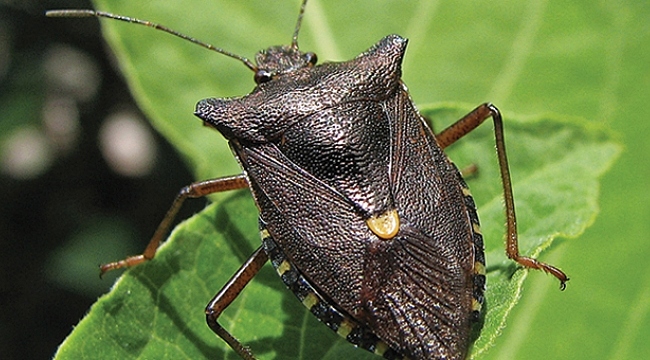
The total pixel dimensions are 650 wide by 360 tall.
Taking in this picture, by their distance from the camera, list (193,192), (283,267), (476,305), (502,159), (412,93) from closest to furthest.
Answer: (476,305)
(283,267)
(502,159)
(193,192)
(412,93)

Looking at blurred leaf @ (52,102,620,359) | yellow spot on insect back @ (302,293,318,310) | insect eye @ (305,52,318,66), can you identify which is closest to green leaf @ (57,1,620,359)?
blurred leaf @ (52,102,620,359)

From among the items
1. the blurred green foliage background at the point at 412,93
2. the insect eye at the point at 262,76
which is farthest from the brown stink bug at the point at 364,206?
the blurred green foliage background at the point at 412,93

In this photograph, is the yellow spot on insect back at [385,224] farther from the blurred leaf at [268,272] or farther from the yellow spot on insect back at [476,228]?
the blurred leaf at [268,272]

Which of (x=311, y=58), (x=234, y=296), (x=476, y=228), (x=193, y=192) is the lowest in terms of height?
(x=234, y=296)

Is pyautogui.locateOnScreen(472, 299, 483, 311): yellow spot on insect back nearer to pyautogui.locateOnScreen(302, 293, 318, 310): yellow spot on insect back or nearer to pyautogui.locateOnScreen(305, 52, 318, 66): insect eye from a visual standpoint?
pyautogui.locateOnScreen(302, 293, 318, 310): yellow spot on insect back

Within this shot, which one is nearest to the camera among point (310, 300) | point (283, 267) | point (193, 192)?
point (310, 300)

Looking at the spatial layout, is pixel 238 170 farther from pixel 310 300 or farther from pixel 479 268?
pixel 479 268

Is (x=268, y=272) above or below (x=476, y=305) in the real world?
below

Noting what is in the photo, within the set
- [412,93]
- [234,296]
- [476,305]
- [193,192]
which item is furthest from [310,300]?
[412,93]
